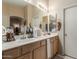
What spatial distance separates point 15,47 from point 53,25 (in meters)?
3.22

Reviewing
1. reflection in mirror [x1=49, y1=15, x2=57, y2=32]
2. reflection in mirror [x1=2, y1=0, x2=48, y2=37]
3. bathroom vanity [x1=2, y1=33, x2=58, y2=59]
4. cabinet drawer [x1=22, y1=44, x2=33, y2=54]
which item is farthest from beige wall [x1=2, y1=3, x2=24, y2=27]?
reflection in mirror [x1=49, y1=15, x2=57, y2=32]

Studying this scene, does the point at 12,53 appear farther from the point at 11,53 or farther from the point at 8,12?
the point at 8,12

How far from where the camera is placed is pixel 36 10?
3506mm

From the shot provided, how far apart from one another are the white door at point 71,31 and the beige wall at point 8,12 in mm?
2180

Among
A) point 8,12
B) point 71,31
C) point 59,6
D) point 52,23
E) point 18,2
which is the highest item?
point 59,6

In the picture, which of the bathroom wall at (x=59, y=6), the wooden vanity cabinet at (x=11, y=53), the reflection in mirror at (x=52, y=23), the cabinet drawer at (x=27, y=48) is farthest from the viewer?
the reflection in mirror at (x=52, y=23)

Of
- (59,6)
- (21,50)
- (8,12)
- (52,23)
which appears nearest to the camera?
(21,50)

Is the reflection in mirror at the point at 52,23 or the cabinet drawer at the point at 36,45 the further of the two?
the reflection in mirror at the point at 52,23

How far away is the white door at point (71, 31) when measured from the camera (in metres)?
3.72

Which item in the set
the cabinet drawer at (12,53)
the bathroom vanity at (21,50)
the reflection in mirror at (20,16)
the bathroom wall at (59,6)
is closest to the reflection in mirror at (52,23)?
the bathroom wall at (59,6)

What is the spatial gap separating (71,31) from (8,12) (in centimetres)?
263

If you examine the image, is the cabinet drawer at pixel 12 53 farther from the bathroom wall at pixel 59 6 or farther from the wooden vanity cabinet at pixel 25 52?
the bathroom wall at pixel 59 6

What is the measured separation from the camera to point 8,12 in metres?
2.29

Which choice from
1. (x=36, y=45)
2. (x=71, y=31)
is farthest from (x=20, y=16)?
(x=71, y=31)
